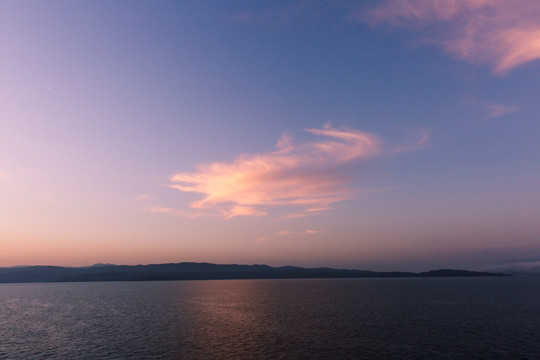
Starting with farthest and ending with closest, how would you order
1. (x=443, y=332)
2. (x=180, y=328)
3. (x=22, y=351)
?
(x=180, y=328), (x=443, y=332), (x=22, y=351)

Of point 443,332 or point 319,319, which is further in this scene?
point 319,319

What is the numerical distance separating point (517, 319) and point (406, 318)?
3050 cm

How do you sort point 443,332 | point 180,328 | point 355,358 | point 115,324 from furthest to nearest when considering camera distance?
point 115,324 < point 180,328 < point 443,332 < point 355,358

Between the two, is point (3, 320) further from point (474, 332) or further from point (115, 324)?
point (474, 332)

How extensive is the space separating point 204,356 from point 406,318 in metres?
65.5

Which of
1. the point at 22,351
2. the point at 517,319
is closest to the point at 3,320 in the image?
the point at 22,351

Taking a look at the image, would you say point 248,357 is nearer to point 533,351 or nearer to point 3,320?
point 533,351

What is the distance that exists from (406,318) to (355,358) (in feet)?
168

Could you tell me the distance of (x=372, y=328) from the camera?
274 feet

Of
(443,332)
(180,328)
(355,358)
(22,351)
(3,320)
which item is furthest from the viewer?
(3,320)

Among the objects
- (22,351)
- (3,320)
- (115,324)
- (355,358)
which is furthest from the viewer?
(3,320)

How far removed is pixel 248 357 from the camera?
59.2 metres

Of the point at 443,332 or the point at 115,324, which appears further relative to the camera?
the point at 115,324

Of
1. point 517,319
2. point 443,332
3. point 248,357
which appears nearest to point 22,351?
point 248,357
